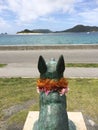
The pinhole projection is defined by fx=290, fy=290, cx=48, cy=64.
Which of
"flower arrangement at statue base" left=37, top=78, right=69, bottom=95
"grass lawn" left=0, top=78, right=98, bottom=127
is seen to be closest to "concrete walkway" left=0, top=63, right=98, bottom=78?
"grass lawn" left=0, top=78, right=98, bottom=127

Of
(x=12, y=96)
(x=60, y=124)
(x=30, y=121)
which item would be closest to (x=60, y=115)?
(x=60, y=124)

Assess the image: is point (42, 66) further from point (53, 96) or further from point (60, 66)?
point (53, 96)

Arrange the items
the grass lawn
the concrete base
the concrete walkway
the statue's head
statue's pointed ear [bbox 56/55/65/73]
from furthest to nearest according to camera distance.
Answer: the concrete walkway
the grass lawn
the concrete base
the statue's head
statue's pointed ear [bbox 56/55/65/73]

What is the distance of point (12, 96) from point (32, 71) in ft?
15.0

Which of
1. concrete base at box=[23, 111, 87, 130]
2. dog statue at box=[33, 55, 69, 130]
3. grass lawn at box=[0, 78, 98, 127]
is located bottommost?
grass lawn at box=[0, 78, 98, 127]

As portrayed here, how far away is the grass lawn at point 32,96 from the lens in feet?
23.7

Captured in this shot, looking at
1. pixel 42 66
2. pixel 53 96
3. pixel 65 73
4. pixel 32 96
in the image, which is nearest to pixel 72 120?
A: pixel 53 96

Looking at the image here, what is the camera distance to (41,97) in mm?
4508

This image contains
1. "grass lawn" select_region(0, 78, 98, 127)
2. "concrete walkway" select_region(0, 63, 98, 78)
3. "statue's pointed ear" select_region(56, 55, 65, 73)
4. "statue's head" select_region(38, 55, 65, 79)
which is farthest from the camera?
"concrete walkway" select_region(0, 63, 98, 78)

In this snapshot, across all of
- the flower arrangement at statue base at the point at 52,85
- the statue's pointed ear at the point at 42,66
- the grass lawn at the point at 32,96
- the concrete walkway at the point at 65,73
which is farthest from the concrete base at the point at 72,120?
the concrete walkway at the point at 65,73

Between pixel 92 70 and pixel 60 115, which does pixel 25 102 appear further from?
pixel 92 70

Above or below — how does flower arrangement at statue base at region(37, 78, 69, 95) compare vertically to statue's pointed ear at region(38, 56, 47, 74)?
below

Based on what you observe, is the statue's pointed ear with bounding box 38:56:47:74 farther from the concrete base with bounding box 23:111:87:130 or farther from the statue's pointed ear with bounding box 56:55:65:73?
the concrete base with bounding box 23:111:87:130

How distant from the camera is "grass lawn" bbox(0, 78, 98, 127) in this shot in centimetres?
721
